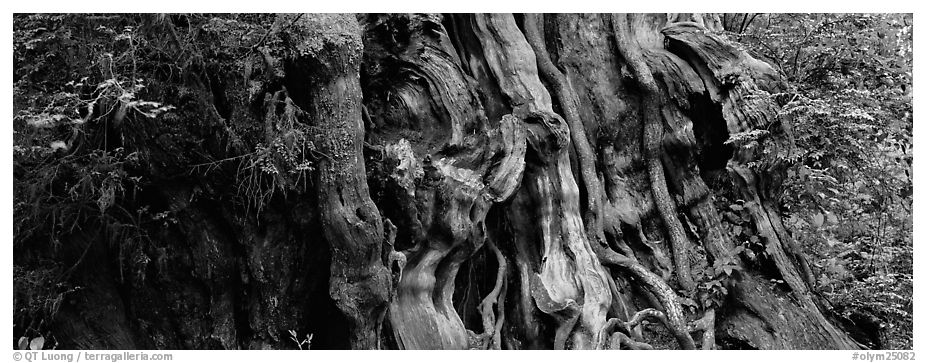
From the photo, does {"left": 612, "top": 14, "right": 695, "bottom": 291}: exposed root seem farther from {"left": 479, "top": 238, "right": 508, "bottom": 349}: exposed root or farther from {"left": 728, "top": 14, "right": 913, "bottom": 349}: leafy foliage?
{"left": 479, "top": 238, "right": 508, "bottom": 349}: exposed root

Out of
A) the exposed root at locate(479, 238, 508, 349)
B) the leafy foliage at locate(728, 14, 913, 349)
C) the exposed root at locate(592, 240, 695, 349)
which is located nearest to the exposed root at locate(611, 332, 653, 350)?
the exposed root at locate(592, 240, 695, 349)

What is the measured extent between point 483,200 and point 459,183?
280 millimetres

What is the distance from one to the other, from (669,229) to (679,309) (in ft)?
3.07

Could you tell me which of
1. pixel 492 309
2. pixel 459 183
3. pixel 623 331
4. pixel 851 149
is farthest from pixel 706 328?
pixel 459 183

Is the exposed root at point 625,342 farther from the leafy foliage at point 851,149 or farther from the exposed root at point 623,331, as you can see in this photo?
the leafy foliage at point 851,149

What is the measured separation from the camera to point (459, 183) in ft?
16.5

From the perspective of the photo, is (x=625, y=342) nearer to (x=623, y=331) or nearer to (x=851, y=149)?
(x=623, y=331)

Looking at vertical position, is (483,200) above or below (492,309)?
above

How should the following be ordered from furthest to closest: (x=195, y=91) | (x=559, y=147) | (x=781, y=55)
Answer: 1. (x=781, y=55)
2. (x=559, y=147)
3. (x=195, y=91)

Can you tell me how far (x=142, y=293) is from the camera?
16.3 feet

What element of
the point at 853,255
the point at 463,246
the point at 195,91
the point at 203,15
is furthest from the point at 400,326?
the point at 853,255

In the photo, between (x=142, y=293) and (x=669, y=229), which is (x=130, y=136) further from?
(x=669, y=229)

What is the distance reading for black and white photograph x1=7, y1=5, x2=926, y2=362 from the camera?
4.46m

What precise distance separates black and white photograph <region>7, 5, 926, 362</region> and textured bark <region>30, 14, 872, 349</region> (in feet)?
0.07
